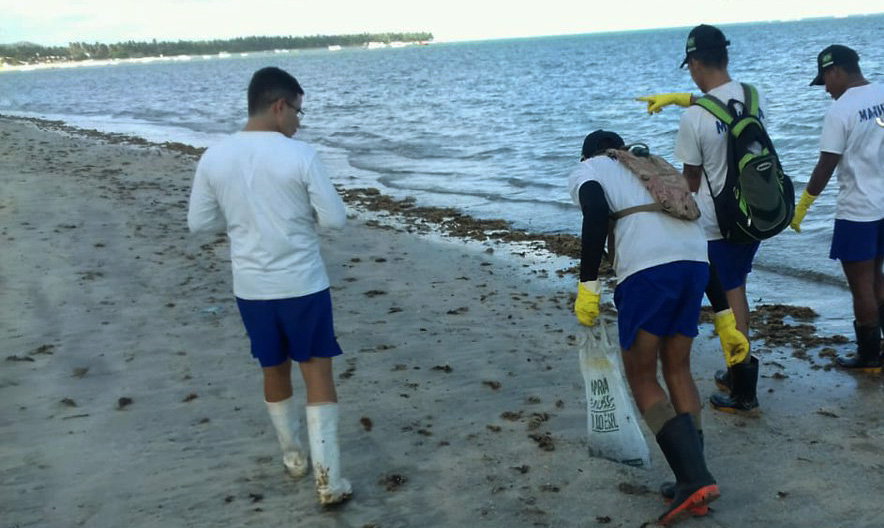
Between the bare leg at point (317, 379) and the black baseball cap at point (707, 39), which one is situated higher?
the black baseball cap at point (707, 39)

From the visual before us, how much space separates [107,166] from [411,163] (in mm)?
6528

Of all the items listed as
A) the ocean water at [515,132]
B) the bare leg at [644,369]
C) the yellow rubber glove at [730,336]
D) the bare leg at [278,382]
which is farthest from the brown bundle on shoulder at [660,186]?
the ocean water at [515,132]

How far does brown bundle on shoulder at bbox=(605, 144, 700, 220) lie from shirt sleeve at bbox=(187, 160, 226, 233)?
1711 mm

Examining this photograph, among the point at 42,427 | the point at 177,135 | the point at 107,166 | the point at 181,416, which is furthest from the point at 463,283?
the point at 177,135

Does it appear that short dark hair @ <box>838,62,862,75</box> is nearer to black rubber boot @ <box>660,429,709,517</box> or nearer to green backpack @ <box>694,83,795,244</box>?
green backpack @ <box>694,83,795,244</box>

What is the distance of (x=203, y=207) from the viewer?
10.9ft

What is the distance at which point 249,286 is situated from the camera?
3295 mm

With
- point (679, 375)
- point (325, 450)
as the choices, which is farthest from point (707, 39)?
point (325, 450)

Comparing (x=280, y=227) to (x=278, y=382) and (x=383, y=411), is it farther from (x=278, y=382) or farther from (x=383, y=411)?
(x=383, y=411)

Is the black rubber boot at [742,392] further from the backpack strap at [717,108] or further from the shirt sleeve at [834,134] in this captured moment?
the backpack strap at [717,108]

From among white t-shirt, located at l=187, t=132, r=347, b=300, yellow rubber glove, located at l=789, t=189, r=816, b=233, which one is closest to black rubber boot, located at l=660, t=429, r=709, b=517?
white t-shirt, located at l=187, t=132, r=347, b=300

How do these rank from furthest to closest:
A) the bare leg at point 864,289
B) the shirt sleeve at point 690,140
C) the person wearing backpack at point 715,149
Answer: the bare leg at point 864,289
the shirt sleeve at point 690,140
the person wearing backpack at point 715,149

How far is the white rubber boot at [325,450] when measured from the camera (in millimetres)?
3387

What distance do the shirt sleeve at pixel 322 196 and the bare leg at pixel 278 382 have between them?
757 mm
